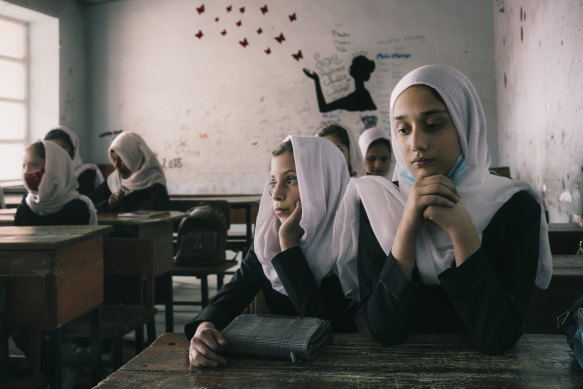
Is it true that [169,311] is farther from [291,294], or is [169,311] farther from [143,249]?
[291,294]

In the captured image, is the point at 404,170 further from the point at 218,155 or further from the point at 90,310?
the point at 218,155

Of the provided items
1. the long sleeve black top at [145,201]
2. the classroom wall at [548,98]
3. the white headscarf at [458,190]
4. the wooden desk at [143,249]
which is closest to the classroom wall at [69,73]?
the long sleeve black top at [145,201]

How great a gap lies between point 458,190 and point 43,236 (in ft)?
5.46

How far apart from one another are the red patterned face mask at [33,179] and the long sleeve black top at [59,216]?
13cm

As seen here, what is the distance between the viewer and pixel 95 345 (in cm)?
210

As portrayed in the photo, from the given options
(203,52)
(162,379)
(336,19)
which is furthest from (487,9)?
(162,379)

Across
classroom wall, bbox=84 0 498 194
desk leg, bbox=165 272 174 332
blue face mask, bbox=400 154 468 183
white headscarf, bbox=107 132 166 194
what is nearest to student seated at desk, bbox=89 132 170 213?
white headscarf, bbox=107 132 166 194

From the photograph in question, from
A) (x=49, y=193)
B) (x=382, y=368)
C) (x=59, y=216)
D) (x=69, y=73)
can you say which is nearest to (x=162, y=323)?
(x=59, y=216)

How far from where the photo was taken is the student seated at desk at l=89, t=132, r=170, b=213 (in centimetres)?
384

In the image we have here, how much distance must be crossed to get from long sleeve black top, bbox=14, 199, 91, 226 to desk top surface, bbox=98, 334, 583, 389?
7.41 feet

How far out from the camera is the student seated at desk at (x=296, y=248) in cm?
121

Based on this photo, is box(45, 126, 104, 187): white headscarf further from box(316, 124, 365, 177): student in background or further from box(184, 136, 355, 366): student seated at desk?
box(184, 136, 355, 366): student seated at desk

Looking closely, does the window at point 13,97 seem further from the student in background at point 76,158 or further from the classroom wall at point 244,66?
the student in background at point 76,158

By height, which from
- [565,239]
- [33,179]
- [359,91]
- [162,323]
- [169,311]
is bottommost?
[162,323]
